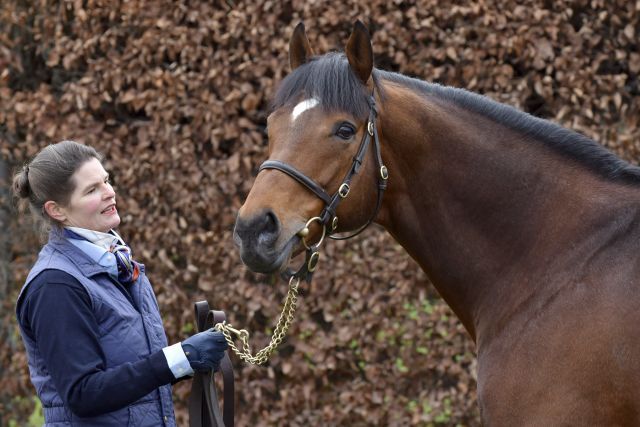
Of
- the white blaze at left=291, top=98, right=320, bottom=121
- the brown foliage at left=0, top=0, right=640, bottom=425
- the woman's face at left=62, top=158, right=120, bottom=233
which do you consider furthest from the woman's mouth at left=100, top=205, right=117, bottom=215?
the brown foliage at left=0, top=0, right=640, bottom=425

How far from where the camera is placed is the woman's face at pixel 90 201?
9.01ft

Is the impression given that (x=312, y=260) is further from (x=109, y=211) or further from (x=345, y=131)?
(x=109, y=211)

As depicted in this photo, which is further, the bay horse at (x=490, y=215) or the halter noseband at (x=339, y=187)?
the halter noseband at (x=339, y=187)

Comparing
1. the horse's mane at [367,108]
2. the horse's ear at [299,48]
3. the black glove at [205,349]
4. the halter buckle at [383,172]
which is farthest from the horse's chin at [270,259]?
the horse's ear at [299,48]

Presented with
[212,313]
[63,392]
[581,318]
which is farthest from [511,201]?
[63,392]

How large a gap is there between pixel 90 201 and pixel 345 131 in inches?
35.3

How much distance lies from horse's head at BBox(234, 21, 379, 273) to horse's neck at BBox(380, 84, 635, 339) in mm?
140

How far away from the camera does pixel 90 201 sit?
2.75m

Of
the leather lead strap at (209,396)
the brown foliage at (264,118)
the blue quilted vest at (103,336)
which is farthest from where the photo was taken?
the brown foliage at (264,118)

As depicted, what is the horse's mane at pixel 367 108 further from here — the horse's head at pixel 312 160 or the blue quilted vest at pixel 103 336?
the blue quilted vest at pixel 103 336

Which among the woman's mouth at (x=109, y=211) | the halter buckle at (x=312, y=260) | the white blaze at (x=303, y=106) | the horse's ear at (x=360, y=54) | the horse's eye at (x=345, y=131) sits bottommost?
the halter buckle at (x=312, y=260)

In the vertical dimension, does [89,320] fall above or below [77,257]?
below

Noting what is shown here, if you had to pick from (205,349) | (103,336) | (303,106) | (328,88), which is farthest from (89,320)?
(328,88)

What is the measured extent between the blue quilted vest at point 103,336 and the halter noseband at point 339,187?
571mm
